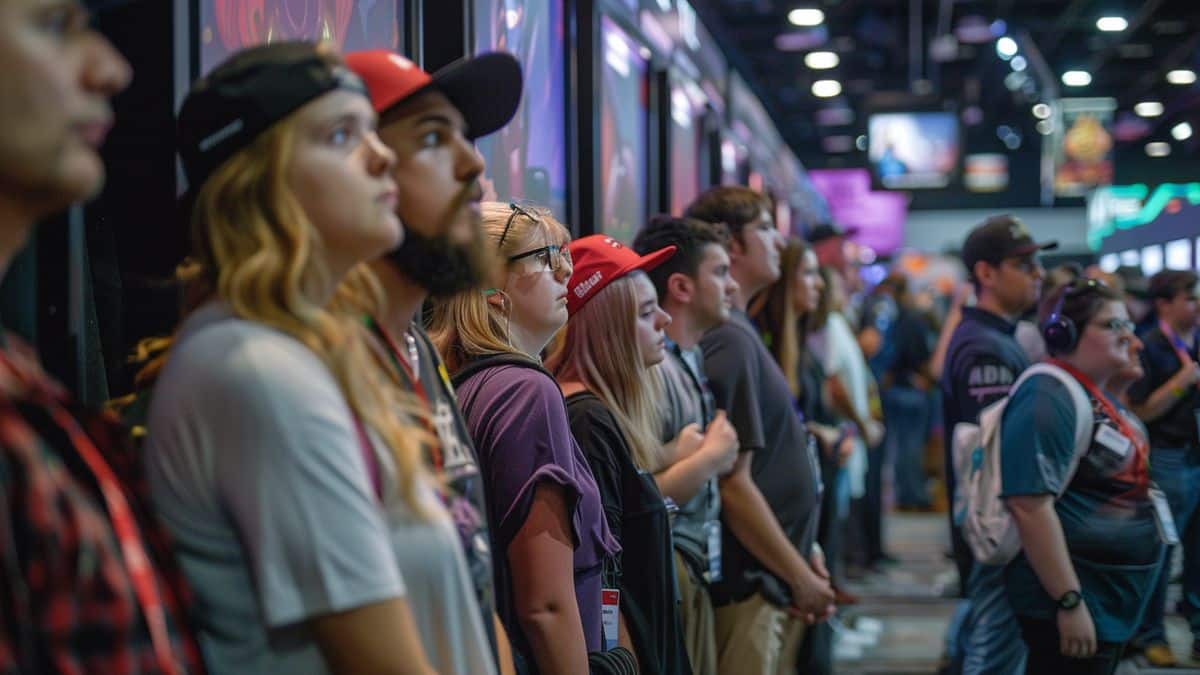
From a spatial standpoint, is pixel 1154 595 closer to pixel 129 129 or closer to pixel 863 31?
pixel 129 129

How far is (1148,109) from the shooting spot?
60.6ft

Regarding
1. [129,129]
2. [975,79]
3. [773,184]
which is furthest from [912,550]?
[975,79]

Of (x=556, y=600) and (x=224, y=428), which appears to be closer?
(x=224, y=428)

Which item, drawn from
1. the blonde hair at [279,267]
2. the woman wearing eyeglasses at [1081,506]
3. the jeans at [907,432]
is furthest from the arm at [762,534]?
the jeans at [907,432]

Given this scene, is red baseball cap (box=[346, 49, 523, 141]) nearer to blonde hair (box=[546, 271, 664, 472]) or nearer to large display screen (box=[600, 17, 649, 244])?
blonde hair (box=[546, 271, 664, 472])

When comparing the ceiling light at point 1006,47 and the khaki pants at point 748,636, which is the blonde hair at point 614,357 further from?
the ceiling light at point 1006,47

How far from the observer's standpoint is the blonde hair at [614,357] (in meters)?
2.76

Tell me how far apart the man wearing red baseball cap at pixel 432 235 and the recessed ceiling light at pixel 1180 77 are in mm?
16224

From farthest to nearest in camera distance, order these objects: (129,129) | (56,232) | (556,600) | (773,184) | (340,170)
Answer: (773,184) → (556,600) → (129,129) → (56,232) → (340,170)

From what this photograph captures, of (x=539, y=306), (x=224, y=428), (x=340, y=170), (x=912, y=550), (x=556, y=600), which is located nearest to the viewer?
(x=224, y=428)

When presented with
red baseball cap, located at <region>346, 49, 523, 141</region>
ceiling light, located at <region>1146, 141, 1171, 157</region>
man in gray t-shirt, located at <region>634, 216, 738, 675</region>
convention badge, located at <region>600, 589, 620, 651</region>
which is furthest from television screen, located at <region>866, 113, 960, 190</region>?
red baseball cap, located at <region>346, 49, 523, 141</region>

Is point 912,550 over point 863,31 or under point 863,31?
under

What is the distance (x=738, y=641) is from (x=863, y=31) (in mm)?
12450

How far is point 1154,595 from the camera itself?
385 cm
